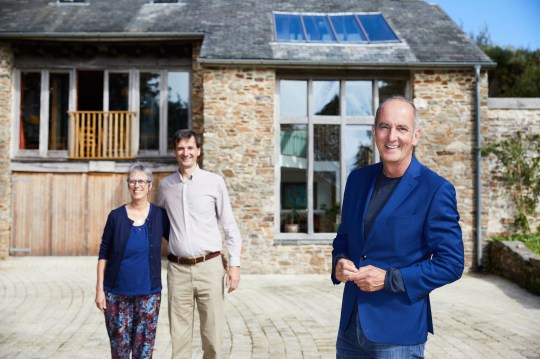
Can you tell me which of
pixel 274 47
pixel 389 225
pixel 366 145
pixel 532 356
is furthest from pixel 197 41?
pixel 389 225

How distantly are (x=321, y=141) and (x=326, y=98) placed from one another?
870mm

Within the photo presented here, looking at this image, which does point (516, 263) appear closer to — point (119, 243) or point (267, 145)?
point (267, 145)

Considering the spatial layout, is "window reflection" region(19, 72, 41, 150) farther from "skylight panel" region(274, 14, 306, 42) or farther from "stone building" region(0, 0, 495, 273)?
"skylight panel" region(274, 14, 306, 42)

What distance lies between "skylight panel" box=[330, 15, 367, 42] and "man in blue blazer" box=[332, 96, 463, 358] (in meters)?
8.51

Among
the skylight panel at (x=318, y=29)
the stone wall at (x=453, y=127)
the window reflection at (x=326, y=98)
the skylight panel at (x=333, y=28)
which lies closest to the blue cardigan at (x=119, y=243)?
the window reflection at (x=326, y=98)

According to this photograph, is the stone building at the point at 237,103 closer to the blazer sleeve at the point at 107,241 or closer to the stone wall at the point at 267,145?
the stone wall at the point at 267,145

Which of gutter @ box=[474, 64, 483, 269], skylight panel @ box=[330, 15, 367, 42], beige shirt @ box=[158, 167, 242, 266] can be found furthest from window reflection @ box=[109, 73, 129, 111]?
beige shirt @ box=[158, 167, 242, 266]

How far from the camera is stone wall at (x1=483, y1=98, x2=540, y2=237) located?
927 cm

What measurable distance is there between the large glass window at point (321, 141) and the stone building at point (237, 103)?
3cm

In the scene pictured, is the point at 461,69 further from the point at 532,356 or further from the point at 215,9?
the point at 532,356

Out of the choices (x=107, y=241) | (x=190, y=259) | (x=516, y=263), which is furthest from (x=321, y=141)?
(x=107, y=241)

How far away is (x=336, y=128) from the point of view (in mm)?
9570

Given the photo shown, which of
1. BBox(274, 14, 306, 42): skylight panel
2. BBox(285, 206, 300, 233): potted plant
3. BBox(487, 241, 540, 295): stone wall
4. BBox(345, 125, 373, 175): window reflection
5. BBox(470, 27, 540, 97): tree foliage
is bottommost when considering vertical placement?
BBox(487, 241, 540, 295): stone wall

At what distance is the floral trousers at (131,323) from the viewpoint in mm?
3096
